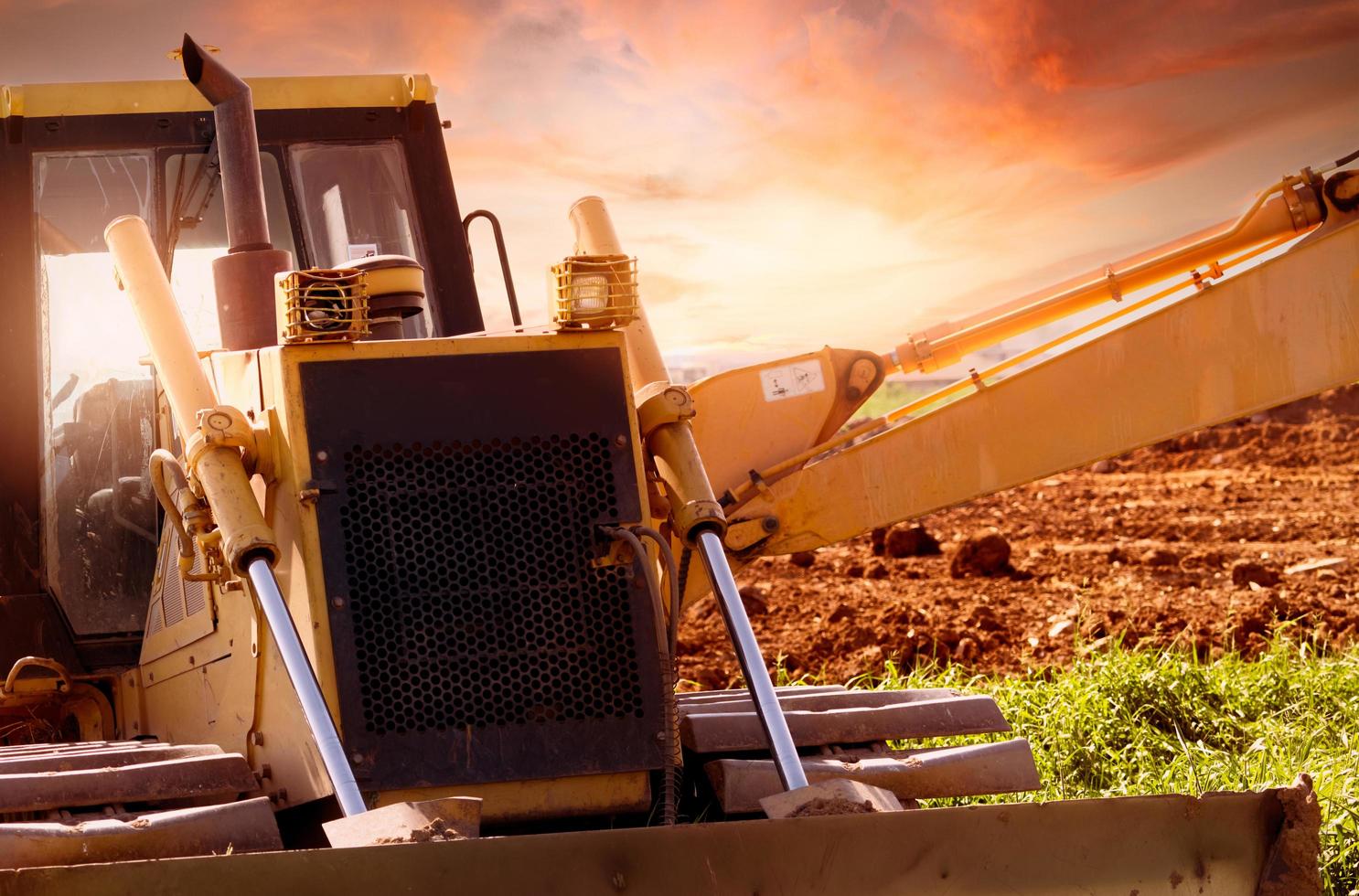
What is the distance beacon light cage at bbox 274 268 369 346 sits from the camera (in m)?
3.46

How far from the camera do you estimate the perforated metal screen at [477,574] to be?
3.41 meters

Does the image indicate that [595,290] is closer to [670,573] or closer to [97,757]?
[670,573]

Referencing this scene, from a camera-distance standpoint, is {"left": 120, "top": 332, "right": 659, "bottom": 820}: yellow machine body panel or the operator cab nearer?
{"left": 120, "top": 332, "right": 659, "bottom": 820}: yellow machine body panel

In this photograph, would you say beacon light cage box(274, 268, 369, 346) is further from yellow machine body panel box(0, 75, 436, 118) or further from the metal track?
yellow machine body panel box(0, 75, 436, 118)

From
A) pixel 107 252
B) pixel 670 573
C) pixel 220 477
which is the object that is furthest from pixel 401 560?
pixel 107 252

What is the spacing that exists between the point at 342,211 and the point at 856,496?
1.84 m

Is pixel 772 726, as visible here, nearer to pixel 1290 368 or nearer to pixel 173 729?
pixel 173 729

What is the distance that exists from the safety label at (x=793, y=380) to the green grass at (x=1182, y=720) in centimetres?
144

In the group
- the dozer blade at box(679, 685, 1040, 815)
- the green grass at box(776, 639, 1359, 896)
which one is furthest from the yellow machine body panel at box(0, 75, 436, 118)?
the green grass at box(776, 639, 1359, 896)

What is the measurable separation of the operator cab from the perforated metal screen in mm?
1528

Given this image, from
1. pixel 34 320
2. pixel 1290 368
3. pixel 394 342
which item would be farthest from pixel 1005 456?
pixel 34 320

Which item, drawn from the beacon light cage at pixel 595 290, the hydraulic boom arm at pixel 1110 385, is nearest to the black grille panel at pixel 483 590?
the beacon light cage at pixel 595 290

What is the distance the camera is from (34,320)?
523 cm

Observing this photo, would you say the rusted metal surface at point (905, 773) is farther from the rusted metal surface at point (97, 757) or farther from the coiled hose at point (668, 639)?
the rusted metal surface at point (97, 757)
